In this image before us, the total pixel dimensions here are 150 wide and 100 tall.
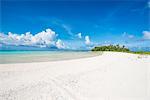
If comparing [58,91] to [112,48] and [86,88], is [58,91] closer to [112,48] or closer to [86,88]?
[86,88]

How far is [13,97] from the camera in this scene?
10.1ft

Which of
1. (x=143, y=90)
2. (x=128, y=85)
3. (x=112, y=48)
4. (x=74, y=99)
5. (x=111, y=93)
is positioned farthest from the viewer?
(x=112, y=48)

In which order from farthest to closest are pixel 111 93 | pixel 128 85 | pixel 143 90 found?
1. pixel 128 85
2. pixel 143 90
3. pixel 111 93

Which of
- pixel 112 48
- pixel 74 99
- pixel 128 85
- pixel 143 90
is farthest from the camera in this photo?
pixel 112 48

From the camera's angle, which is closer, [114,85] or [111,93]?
[111,93]

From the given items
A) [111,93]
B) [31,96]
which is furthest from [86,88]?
[31,96]

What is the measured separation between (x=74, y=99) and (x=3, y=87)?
6.36 feet

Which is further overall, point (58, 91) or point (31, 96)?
point (58, 91)

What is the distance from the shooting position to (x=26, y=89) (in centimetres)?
365

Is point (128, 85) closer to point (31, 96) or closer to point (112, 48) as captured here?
point (31, 96)

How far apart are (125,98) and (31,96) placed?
6.34 feet

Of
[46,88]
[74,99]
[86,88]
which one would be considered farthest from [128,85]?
[46,88]

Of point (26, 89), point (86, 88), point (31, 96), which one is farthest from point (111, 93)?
point (26, 89)

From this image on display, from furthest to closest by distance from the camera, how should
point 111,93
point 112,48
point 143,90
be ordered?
point 112,48, point 143,90, point 111,93
